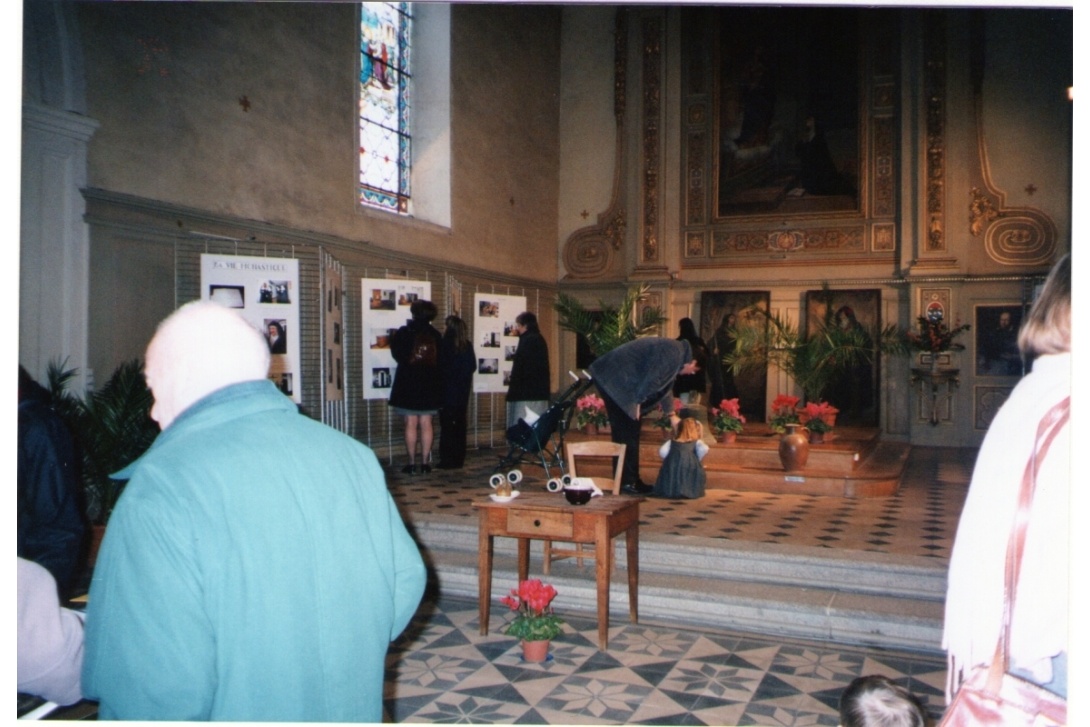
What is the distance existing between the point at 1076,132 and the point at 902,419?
11.2 m

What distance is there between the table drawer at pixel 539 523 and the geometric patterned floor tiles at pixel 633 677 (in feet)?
1.99

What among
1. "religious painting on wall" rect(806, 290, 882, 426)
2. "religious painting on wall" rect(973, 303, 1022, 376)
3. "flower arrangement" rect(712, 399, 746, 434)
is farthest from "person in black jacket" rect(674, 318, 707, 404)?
"religious painting on wall" rect(973, 303, 1022, 376)

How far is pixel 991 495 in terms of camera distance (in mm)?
1839

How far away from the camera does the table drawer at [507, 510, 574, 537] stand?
14.0ft

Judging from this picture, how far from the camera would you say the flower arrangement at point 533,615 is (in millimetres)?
4035

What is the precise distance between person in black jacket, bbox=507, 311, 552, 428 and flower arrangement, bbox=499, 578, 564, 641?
4125mm

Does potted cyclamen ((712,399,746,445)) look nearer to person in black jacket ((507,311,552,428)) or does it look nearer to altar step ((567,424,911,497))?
altar step ((567,424,911,497))

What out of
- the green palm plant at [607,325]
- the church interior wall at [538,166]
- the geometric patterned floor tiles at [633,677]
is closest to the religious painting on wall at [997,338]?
the church interior wall at [538,166]

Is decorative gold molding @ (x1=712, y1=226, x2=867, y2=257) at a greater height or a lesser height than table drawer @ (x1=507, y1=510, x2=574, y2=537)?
greater

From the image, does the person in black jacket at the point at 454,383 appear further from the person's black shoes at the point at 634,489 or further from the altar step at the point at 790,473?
the person's black shoes at the point at 634,489

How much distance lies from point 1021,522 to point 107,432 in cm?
497

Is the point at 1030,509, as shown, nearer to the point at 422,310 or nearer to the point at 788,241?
the point at 422,310

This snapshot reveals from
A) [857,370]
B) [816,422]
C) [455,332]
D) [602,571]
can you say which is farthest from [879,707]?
[857,370]

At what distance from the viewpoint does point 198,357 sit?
1.53 m
